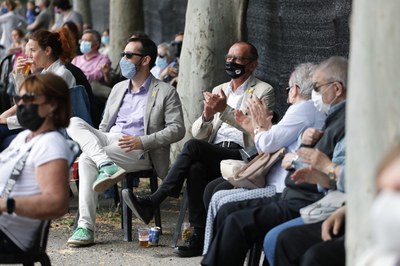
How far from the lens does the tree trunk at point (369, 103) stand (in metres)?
4.21

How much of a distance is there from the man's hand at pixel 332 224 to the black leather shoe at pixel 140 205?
2.63 metres

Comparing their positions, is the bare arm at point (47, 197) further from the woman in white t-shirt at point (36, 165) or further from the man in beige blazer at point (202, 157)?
the man in beige blazer at point (202, 157)

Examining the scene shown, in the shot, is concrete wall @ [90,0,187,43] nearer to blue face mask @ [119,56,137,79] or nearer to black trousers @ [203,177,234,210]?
blue face mask @ [119,56,137,79]

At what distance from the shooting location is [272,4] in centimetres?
1008

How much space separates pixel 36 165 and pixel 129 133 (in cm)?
343

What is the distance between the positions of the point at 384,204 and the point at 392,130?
3.52ft

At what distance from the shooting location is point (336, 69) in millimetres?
6398

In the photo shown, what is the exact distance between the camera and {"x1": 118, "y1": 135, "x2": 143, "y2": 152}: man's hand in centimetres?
845

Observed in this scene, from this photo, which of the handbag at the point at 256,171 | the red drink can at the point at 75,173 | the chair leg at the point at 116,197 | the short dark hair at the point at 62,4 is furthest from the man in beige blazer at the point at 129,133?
the short dark hair at the point at 62,4

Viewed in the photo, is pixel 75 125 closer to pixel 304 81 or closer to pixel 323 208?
pixel 304 81

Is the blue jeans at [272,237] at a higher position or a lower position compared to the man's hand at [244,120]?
lower

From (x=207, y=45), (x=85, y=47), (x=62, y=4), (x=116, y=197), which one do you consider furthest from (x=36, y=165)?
(x=62, y=4)

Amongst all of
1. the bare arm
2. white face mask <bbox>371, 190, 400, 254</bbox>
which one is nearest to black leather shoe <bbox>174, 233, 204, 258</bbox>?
the bare arm

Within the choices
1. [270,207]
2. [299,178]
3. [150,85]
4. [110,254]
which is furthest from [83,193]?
[299,178]
